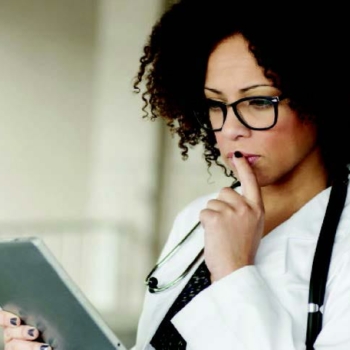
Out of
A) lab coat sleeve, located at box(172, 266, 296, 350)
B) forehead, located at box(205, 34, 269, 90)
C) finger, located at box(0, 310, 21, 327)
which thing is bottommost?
finger, located at box(0, 310, 21, 327)

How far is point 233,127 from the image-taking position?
1497 mm

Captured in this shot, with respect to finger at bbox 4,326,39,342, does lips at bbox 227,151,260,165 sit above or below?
above

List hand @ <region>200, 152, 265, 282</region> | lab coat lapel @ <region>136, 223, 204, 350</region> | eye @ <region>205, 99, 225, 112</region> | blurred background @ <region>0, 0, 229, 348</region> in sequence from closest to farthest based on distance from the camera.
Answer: hand @ <region>200, 152, 265, 282</region>
eye @ <region>205, 99, 225, 112</region>
lab coat lapel @ <region>136, 223, 204, 350</region>
blurred background @ <region>0, 0, 229, 348</region>

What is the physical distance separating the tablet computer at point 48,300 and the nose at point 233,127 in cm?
43

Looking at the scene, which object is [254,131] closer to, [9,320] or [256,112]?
[256,112]

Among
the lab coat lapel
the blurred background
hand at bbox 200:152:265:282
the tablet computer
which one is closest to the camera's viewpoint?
the tablet computer

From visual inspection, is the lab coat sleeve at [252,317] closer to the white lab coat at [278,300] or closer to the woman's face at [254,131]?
the white lab coat at [278,300]

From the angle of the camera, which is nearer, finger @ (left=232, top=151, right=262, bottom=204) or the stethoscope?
the stethoscope

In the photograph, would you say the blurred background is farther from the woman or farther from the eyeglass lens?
the eyeglass lens

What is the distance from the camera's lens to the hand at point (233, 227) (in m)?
1.42

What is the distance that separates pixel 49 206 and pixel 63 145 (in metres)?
0.38

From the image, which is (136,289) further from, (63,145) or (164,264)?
(164,264)

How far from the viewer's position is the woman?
1.36 m

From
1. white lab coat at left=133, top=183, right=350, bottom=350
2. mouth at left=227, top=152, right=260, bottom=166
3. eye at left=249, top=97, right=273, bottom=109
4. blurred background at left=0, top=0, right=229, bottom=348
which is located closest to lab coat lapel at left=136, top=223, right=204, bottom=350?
white lab coat at left=133, top=183, right=350, bottom=350
